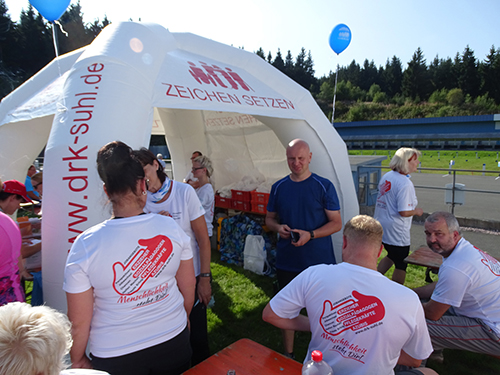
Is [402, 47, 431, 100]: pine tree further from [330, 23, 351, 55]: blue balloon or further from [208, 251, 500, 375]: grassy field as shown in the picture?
[208, 251, 500, 375]: grassy field

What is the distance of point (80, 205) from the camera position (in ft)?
7.80

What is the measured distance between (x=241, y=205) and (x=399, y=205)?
9.92ft

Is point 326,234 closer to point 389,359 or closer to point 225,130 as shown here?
point 389,359

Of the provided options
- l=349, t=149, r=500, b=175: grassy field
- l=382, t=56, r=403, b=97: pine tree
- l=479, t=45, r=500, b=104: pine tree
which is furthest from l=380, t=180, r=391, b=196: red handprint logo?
l=382, t=56, r=403, b=97: pine tree

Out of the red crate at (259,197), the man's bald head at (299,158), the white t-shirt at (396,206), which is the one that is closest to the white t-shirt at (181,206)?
the man's bald head at (299,158)

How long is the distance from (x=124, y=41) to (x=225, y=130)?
3867mm

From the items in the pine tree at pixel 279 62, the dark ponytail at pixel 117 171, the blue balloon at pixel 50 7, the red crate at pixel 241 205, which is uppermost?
the pine tree at pixel 279 62

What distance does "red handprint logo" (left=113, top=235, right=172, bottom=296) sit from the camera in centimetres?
140

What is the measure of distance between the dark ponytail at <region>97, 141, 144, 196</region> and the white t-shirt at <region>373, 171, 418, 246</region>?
3.16 metres

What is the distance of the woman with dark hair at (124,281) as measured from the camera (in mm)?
1357

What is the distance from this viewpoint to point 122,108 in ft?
8.57

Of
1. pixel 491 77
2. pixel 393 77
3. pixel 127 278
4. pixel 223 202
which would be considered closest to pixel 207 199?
pixel 223 202

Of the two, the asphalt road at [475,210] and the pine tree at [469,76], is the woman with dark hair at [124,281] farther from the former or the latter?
the pine tree at [469,76]

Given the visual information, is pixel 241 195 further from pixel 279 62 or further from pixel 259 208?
pixel 279 62
